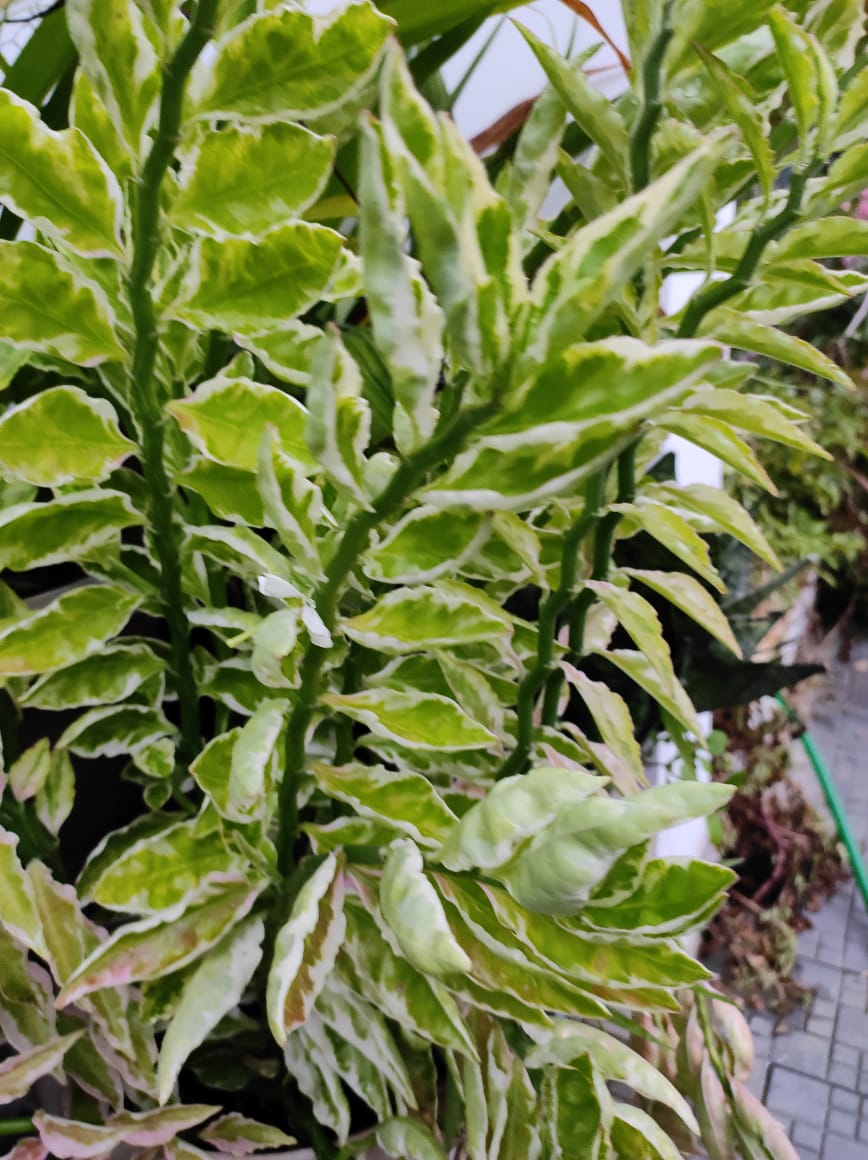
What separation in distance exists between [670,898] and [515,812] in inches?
2.6

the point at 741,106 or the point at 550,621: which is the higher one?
the point at 741,106

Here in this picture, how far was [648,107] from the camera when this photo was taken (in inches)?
9.5

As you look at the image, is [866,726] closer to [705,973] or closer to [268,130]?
[705,973]

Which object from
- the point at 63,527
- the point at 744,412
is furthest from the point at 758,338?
the point at 63,527

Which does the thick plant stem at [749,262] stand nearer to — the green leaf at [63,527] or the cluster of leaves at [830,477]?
the green leaf at [63,527]

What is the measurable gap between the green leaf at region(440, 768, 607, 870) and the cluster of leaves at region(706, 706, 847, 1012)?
739 mm

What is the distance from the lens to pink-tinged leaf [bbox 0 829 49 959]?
0.96 feet

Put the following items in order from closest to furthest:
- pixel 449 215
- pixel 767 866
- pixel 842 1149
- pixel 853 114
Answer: pixel 449 215 < pixel 853 114 < pixel 842 1149 < pixel 767 866

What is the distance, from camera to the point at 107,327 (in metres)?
0.26

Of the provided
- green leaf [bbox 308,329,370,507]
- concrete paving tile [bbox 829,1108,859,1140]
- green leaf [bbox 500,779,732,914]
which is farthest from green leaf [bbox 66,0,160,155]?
concrete paving tile [bbox 829,1108,859,1140]

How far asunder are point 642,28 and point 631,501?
0.15 m

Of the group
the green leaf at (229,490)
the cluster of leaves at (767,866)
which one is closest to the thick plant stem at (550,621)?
the green leaf at (229,490)

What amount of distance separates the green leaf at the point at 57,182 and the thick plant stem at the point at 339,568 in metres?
0.11

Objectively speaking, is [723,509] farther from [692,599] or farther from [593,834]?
[593,834]
